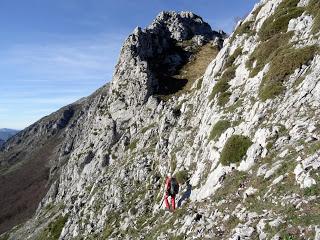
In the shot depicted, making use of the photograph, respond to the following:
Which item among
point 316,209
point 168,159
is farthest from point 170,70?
point 316,209

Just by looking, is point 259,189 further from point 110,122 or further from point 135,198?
point 110,122

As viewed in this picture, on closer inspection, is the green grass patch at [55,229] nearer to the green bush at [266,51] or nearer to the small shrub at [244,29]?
the small shrub at [244,29]

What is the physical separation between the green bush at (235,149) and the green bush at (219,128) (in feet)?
10.3

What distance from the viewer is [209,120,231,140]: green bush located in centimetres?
3612

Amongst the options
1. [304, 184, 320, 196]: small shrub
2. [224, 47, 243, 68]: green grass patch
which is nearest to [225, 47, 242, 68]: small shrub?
[224, 47, 243, 68]: green grass patch

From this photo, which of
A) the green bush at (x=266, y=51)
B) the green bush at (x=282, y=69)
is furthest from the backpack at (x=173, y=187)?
the green bush at (x=266, y=51)

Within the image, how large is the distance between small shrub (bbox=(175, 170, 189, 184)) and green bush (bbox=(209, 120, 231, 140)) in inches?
177

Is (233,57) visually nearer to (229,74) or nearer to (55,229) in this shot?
(229,74)

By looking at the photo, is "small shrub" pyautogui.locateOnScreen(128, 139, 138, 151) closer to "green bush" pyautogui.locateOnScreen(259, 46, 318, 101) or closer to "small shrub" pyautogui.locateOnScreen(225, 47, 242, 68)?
"small shrub" pyautogui.locateOnScreen(225, 47, 242, 68)

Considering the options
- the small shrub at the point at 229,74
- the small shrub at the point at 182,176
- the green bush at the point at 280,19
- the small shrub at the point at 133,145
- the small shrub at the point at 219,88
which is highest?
the green bush at the point at 280,19

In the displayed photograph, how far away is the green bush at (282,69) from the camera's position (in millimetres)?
33688

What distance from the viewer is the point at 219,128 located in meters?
36.6

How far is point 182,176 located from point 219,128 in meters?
6.04

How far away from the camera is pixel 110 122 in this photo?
80.6 m
